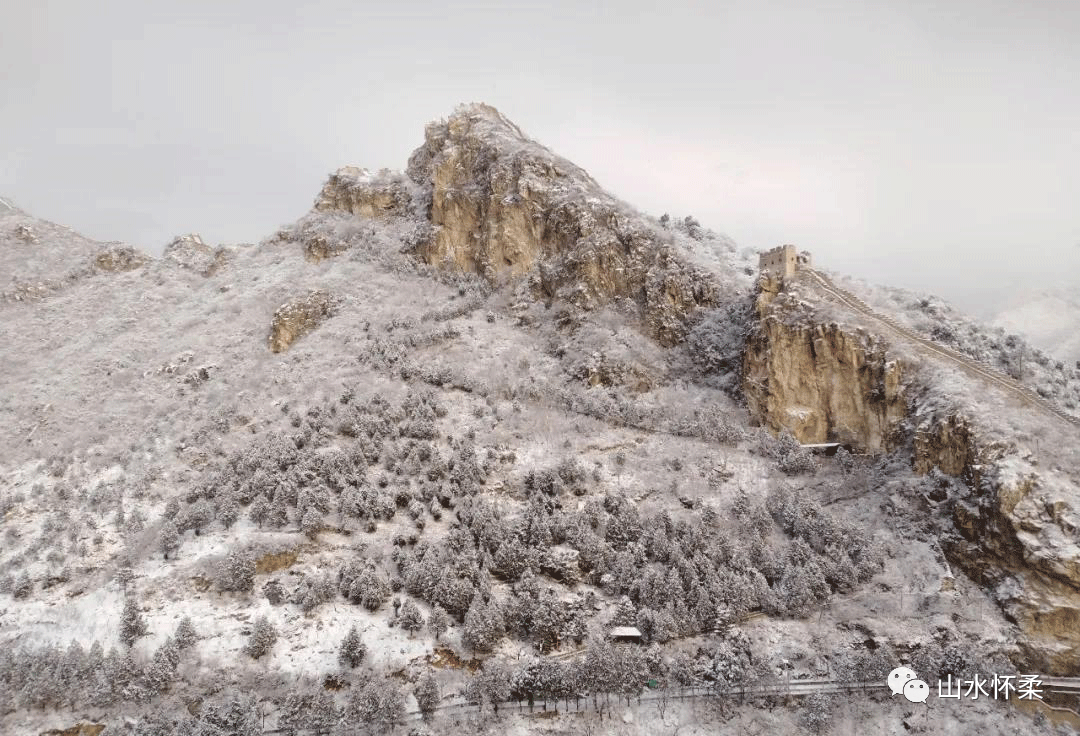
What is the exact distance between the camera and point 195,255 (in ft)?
240

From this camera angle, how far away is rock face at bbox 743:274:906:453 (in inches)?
1650

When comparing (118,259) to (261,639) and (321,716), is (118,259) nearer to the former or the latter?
(261,639)

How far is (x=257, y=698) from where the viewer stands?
2933 cm

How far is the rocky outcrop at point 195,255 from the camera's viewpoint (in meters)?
71.1

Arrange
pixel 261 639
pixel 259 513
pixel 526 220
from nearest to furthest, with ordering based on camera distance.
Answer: pixel 261 639
pixel 259 513
pixel 526 220

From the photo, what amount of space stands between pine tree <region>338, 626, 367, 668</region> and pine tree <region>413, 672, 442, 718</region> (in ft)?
10.0

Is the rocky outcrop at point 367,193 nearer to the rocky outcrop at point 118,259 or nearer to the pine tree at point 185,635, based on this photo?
the rocky outcrop at point 118,259

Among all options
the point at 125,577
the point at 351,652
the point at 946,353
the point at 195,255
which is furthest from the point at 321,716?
the point at 195,255

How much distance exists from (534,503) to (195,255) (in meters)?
54.0

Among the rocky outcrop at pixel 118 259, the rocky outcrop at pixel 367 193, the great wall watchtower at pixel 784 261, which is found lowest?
the great wall watchtower at pixel 784 261

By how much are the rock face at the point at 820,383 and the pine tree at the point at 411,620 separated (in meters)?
26.1

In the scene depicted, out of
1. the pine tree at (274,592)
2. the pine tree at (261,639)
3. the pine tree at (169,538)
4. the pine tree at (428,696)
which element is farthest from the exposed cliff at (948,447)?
the pine tree at (169,538)
